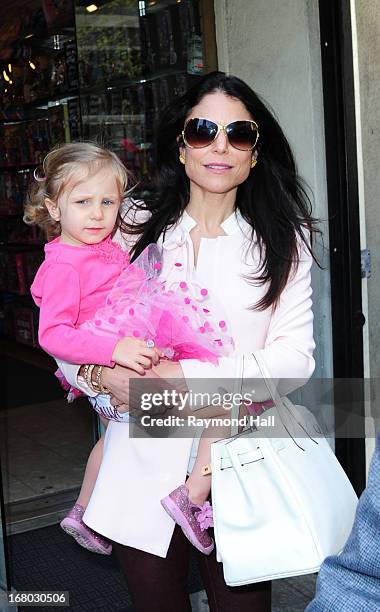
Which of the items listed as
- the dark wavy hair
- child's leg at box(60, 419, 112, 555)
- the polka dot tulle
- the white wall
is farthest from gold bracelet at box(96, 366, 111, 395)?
the white wall

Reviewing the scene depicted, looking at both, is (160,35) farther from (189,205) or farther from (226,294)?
(226,294)

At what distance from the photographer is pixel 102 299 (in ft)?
7.02

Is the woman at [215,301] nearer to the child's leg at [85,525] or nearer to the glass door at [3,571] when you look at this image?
the child's leg at [85,525]

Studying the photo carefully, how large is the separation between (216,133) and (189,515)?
3.25ft

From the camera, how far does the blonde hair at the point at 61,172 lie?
7.14ft

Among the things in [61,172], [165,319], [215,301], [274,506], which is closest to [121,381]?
[165,319]

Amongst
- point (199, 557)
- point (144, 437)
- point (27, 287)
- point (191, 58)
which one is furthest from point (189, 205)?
point (27, 287)

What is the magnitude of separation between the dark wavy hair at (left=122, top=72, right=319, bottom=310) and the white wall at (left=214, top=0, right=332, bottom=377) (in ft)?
4.10

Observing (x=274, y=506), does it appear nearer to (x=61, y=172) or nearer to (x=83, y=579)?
(x=61, y=172)

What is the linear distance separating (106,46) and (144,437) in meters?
2.45

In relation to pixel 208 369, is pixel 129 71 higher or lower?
higher

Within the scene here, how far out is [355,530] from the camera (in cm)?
114

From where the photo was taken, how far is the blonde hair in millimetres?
2178

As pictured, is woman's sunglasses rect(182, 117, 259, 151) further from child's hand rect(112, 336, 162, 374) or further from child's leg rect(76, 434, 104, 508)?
child's leg rect(76, 434, 104, 508)
